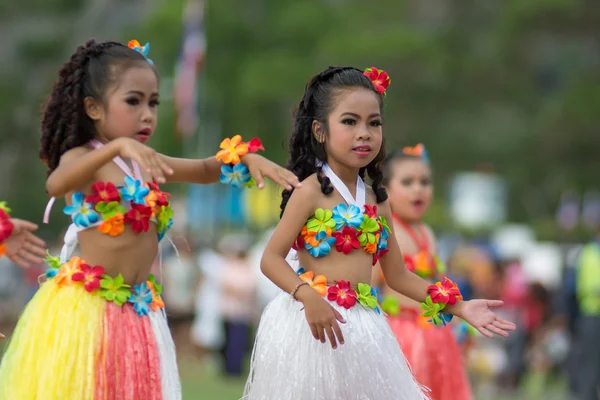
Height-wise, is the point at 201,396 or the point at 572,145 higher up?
the point at 572,145

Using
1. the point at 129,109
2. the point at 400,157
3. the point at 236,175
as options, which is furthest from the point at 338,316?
the point at 400,157

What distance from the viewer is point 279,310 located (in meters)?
4.69

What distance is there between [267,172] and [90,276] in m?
0.92

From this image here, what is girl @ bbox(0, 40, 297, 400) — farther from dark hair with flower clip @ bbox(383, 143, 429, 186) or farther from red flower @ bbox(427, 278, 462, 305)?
dark hair with flower clip @ bbox(383, 143, 429, 186)

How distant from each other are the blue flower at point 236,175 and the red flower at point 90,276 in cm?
65

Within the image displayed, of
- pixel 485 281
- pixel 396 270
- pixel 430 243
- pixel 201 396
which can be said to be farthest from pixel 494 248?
pixel 396 270

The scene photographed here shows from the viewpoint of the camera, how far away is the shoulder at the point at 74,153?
15.7ft

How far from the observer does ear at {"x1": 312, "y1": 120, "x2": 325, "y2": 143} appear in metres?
4.84

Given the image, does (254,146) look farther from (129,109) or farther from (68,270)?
(68,270)

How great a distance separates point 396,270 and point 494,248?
60.1ft

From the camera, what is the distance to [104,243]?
15.6ft

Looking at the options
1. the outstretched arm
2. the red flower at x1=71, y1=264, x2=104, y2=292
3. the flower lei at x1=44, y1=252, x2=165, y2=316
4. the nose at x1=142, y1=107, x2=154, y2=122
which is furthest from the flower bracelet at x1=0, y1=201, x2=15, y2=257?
the outstretched arm

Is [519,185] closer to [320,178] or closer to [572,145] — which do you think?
[572,145]

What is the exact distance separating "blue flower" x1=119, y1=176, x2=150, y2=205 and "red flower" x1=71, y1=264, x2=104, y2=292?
0.32m
